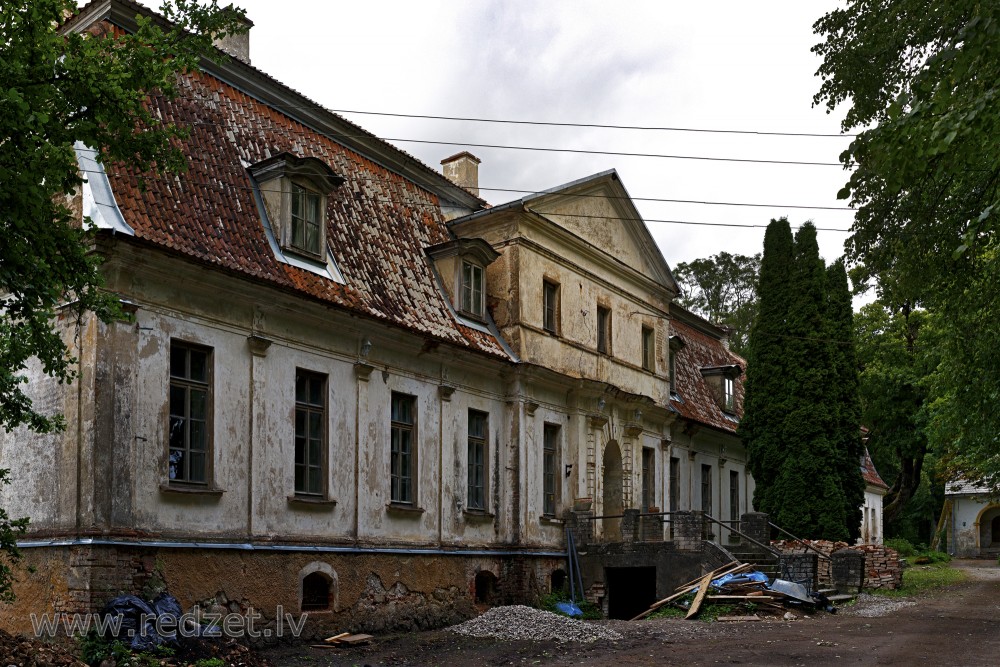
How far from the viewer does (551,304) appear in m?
22.3

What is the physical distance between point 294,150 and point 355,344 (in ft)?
12.1

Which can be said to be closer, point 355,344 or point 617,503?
point 355,344

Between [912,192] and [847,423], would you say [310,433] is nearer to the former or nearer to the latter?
[912,192]

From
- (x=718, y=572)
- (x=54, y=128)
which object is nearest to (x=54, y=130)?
Result: (x=54, y=128)

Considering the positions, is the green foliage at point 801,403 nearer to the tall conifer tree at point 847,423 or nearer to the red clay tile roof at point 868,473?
the tall conifer tree at point 847,423

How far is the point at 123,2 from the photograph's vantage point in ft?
47.4

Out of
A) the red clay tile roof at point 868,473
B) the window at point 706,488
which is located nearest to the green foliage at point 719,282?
the red clay tile roof at point 868,473

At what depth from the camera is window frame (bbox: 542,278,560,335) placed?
2195cm

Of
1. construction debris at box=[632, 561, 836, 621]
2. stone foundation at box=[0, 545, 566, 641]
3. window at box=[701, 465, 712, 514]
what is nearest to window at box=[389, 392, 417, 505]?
stone foundation at box=[0, 545, 566, 641]

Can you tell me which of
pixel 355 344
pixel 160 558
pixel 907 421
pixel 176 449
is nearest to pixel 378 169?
pixel 355 344

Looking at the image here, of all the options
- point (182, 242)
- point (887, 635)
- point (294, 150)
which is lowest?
point (887, 635)

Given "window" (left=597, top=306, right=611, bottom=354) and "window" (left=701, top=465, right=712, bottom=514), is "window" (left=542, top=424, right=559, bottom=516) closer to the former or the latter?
"window" (left=597, top=306, right=611, bottom=354)

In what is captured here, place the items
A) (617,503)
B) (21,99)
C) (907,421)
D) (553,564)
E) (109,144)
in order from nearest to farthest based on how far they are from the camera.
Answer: (21,99), (109,144), (553,564), (617,503), (907,421)

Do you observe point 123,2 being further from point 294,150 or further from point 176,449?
point 176,449
